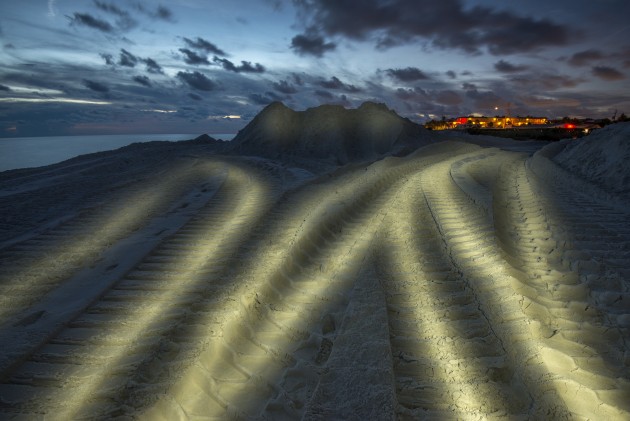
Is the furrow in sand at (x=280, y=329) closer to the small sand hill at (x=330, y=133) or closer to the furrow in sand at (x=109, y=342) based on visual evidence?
the furrow in sand at (x=109, y=342)

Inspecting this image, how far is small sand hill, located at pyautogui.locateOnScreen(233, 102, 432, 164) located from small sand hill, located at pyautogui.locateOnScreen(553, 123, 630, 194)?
11.2 meters

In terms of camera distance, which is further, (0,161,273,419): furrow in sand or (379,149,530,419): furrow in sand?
(0,161,273,419): furrow in sand

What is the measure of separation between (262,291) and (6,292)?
3743 mm

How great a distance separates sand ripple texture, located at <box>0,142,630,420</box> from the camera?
9.07 feet

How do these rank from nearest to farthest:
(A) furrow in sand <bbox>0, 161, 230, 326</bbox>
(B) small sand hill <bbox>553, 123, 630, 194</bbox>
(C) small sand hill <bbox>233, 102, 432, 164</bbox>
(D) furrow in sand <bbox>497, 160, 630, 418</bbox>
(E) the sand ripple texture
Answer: (D) furrow in sand <bbox>497, 160, 630, 418</bbox> < (E) the sand ripple texture < (A) furrow in sand <bbox>0, 161, 230, 326</bbox> < (B) small sand hill <bbox>553, 123, 630, 194</bbox> < (C) small sand hill <bbox>233, 102, 432, 164</bbox>

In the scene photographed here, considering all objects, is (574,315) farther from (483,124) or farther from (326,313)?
(483,124)

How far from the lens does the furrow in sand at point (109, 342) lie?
2.84 metres

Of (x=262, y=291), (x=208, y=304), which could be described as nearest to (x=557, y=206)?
(x=262, y=291)

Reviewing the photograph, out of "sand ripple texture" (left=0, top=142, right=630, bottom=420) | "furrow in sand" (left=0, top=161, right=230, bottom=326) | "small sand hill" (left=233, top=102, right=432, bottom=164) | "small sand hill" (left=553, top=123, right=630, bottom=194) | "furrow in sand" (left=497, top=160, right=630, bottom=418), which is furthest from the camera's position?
"small sand hill" (left=233, top=102, right=432, bottom=164)

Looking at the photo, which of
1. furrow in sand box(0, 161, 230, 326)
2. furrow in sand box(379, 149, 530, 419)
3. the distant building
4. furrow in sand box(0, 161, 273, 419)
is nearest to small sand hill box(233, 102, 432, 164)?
furrow in sand box(0, 161, 230, 326)

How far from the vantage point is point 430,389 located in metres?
2.84

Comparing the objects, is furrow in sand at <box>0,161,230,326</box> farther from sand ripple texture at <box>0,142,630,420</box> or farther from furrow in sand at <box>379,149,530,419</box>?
furrow in sand at <box>379,149,530,419</box>

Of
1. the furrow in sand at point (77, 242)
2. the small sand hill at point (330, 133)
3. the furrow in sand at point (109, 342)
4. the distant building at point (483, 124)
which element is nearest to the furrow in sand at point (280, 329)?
the furrow in sand at point (109, 342)

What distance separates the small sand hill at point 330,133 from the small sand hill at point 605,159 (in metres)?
11.2
